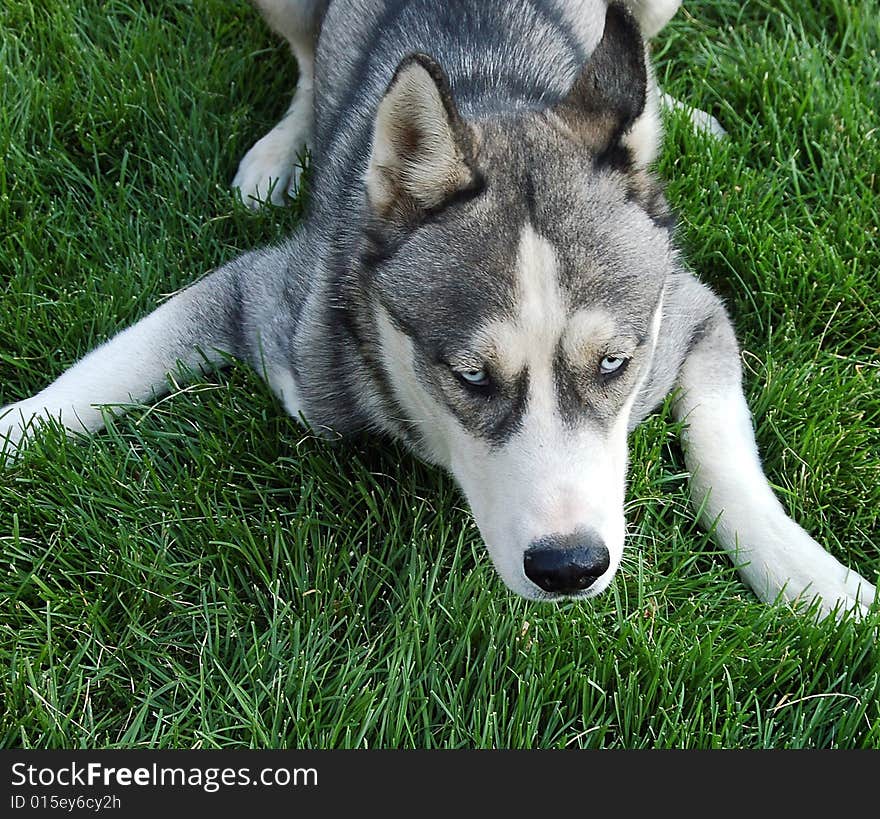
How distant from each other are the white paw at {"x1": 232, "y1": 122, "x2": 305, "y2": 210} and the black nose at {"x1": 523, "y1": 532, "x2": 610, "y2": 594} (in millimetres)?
2119

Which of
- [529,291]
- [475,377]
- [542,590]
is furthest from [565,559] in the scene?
[529,291]

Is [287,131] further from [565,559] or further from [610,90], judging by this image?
[565,559]

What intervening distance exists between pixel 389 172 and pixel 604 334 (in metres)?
0.68

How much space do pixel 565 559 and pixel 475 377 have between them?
0.48 metres

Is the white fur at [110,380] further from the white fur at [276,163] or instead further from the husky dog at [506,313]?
the white fur at [276,163]

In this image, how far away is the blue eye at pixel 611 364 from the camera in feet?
9.09

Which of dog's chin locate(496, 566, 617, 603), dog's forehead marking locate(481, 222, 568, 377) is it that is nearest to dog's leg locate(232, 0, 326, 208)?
dog's forehead marking locate(481, 222, 568, 377)

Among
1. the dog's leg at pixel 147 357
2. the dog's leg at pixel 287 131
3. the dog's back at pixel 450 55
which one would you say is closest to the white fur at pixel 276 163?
the dog's leg at pixel 287 131

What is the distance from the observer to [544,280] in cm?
269

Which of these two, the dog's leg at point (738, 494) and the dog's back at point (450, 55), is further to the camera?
the dog's back at point (450, 55)

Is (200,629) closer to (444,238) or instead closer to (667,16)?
(444,238)

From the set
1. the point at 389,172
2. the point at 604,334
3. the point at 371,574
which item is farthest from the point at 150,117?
the point at 604,334

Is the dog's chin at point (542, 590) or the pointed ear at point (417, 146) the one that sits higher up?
the pointed ear at point (417, 146)

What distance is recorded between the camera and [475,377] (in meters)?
2.76
